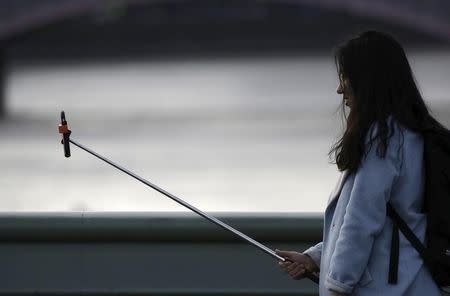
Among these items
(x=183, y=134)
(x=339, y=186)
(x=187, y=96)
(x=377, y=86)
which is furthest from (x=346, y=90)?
(x=187, y=96)

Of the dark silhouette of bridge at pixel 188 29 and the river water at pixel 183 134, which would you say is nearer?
the river water at pixel 183 134

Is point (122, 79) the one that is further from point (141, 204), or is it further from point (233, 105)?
point (141, 204)

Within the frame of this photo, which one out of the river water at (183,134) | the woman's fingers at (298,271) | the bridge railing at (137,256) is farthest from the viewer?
the river water at (183,134)

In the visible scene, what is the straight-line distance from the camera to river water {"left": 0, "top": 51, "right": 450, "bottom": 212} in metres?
15.3

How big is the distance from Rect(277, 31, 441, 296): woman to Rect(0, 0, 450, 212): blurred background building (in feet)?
2.57

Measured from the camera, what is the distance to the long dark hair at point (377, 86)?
284 cm

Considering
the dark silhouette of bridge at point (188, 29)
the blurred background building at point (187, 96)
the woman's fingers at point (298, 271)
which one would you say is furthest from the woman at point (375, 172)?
the dark silhouette of bridge at point (188, 29)

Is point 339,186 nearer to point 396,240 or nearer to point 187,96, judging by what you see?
point 396,240

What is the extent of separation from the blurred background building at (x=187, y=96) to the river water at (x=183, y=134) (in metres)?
0.04

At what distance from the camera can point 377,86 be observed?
2.85 m

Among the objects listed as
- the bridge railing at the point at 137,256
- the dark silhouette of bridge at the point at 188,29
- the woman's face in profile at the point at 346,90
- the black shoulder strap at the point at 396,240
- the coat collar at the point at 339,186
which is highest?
the dark silhouette of bridge at the point at 188,29

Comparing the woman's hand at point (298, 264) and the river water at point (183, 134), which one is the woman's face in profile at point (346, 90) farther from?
the river water at point (183, 134)

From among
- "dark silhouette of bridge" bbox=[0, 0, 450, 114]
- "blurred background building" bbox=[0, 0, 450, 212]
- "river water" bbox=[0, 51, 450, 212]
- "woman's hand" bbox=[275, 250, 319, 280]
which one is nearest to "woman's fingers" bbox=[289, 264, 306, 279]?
"woman's hand" bbox=[275, 250, 319, 280]

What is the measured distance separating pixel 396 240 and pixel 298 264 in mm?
300
